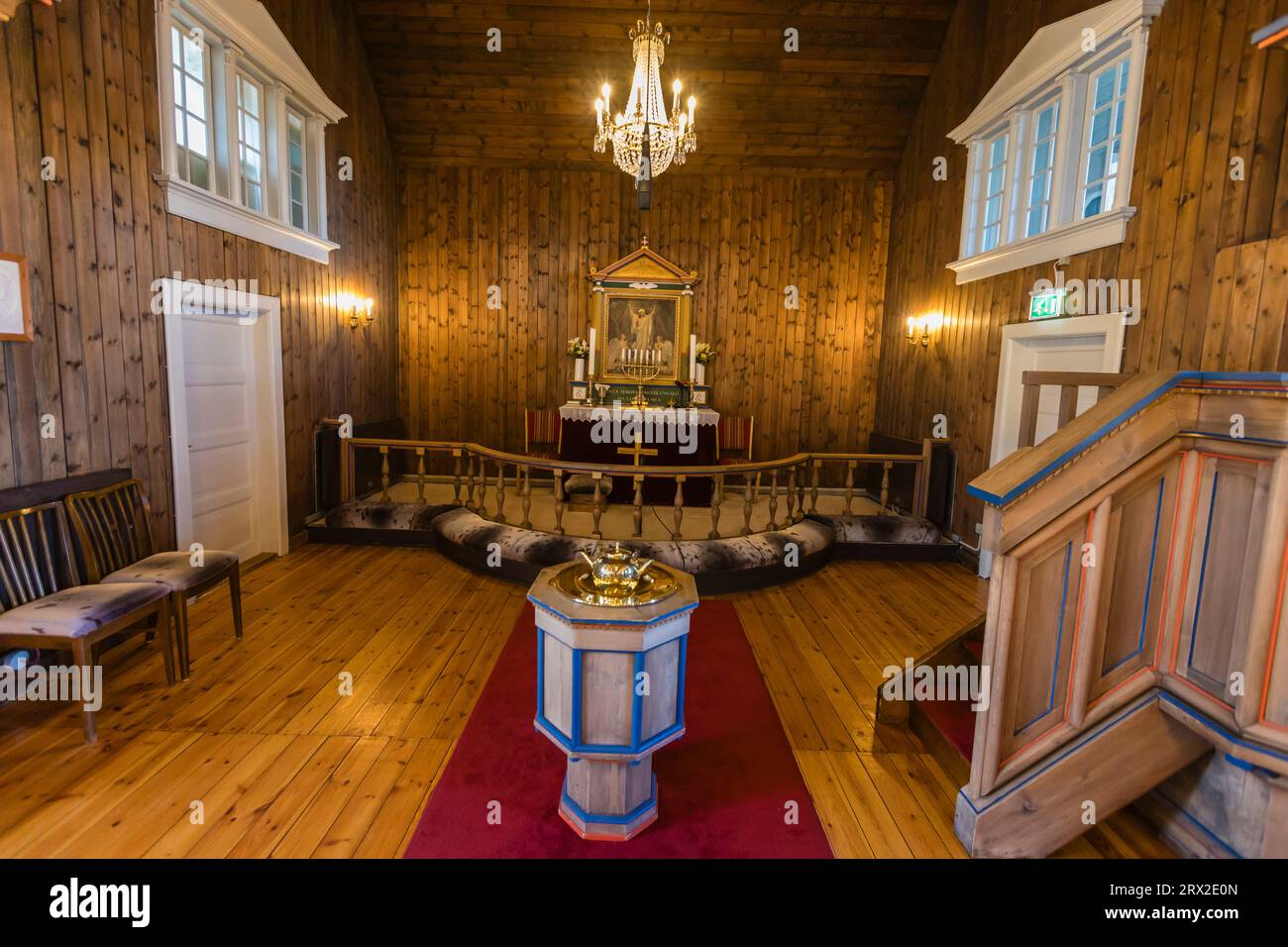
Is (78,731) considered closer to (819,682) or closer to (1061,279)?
(819,682)

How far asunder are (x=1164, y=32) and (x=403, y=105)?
7581mm

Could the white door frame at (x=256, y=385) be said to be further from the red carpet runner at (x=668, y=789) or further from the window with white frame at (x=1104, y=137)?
the window with white frame at (x=1104, y=137)

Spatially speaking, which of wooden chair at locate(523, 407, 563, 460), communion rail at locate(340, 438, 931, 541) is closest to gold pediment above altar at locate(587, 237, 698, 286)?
wooden chair at locate(523, 407, 563, 460)

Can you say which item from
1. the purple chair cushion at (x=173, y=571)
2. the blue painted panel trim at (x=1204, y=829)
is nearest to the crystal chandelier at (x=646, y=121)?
the purple chair cushion at (x=173, y=571)

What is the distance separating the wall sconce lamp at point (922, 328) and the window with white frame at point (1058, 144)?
0.75m

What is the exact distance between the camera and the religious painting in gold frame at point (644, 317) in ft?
27.5

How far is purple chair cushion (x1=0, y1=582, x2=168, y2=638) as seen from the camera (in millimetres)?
2906

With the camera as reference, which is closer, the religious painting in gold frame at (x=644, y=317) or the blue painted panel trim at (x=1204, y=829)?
the blue painted panel trim at (x=1204, y=829)

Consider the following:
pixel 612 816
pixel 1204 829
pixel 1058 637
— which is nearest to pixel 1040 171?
pixel 1058 637

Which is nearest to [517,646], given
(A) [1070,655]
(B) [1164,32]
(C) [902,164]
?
(A) [1070,655]

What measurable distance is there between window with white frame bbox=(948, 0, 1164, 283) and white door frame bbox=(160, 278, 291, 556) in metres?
6.41

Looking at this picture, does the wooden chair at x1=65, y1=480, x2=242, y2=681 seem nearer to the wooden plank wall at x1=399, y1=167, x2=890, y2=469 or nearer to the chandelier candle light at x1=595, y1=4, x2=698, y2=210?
the chandelier candle light at x1=595, y1=4, x2=698, y2=210

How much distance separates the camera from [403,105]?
7.86 metres
